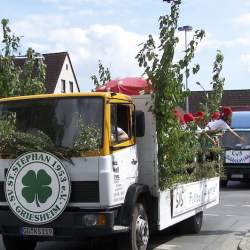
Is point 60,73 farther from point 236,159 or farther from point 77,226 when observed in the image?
point 77,226

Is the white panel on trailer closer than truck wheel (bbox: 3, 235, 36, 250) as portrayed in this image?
No

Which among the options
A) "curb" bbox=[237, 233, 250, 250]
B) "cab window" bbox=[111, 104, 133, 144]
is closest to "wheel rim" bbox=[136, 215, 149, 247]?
"cab window" bbox=[111, 104, 133, 144]

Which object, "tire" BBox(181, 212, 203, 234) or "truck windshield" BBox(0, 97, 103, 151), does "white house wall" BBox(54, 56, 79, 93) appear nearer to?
"tire" BBox(181, 212, 203, 234)

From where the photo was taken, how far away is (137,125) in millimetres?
8453

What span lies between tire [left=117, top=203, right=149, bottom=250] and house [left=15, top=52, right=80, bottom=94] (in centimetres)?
4086

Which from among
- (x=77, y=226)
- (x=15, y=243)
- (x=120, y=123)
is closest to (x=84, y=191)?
(x=77, y=226)

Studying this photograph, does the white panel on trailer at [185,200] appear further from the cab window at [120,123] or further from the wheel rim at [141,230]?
the cab window at [120,123]

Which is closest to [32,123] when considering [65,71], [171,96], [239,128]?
[171,96]

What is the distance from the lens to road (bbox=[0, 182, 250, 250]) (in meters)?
9.63

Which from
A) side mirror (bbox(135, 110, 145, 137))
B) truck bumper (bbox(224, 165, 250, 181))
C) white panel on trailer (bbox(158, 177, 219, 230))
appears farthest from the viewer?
truck bumper (bbox(224, 165, 250, 181))

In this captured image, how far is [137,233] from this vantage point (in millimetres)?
8164

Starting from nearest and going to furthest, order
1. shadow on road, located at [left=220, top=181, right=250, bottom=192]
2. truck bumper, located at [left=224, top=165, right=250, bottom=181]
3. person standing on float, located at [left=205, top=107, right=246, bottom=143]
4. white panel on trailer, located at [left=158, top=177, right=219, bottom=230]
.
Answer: white panel on trailer, located at [left=158, top=177, right=219, bottom=230] < person standing on float, located at [left=205, top=107, right=246, bottom=143] < shadow on road, located at [left=220, top=181, right=250, bottom=192] < truck bumper, located at [left=224, top=165, right=250, bottom=181]

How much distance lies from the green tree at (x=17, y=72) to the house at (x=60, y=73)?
35871 millimetres

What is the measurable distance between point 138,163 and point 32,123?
164 centimetres
